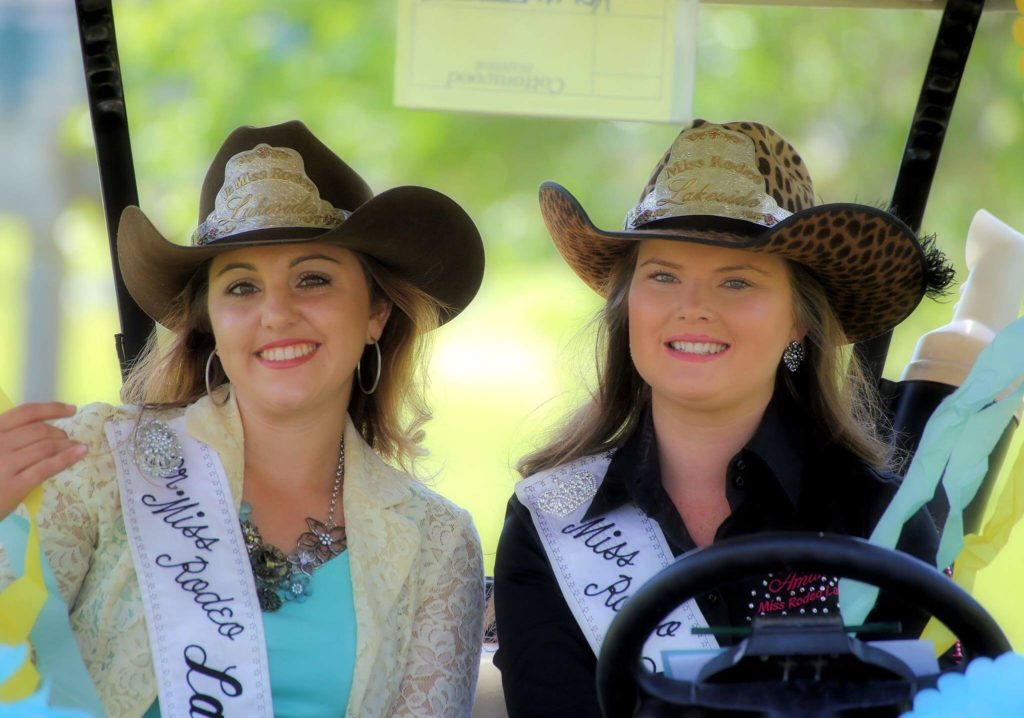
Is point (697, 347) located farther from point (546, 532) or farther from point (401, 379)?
point (401, 379)

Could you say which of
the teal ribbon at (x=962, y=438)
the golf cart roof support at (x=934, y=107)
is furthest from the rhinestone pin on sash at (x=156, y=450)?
the golf cart roof support at (x=934, y=107)

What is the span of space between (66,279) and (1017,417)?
3.72m

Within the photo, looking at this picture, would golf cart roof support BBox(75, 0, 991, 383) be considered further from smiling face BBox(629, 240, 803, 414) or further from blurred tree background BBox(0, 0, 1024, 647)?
blurred tree background BBox(0, 0, 1024, 647)

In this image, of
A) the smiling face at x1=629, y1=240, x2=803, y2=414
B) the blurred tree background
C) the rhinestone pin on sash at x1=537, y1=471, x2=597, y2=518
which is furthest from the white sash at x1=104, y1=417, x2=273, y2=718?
→ the blurred tree background

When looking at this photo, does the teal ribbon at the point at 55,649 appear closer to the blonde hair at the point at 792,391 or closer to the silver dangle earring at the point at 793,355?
the blonde hair at the point at 792,391

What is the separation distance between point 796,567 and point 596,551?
1.06 metres

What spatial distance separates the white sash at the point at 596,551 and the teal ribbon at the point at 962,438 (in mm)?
598

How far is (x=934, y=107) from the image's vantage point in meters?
2.61

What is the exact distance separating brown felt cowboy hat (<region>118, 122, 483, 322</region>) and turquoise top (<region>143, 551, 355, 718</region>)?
24.7 inches

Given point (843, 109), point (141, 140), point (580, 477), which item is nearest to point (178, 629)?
point (580, 477)

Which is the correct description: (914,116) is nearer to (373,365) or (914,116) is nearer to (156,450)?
(373,365)

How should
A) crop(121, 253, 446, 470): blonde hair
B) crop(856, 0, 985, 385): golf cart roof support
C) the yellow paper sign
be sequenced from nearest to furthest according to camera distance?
the yellow paper sign
crop(856, 0, 985, 385): golf cart roof support
crop(121, 253, 446, 470): blonde hair

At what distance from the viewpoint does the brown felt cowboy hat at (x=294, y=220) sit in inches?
97.3

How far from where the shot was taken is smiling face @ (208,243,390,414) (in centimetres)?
244
